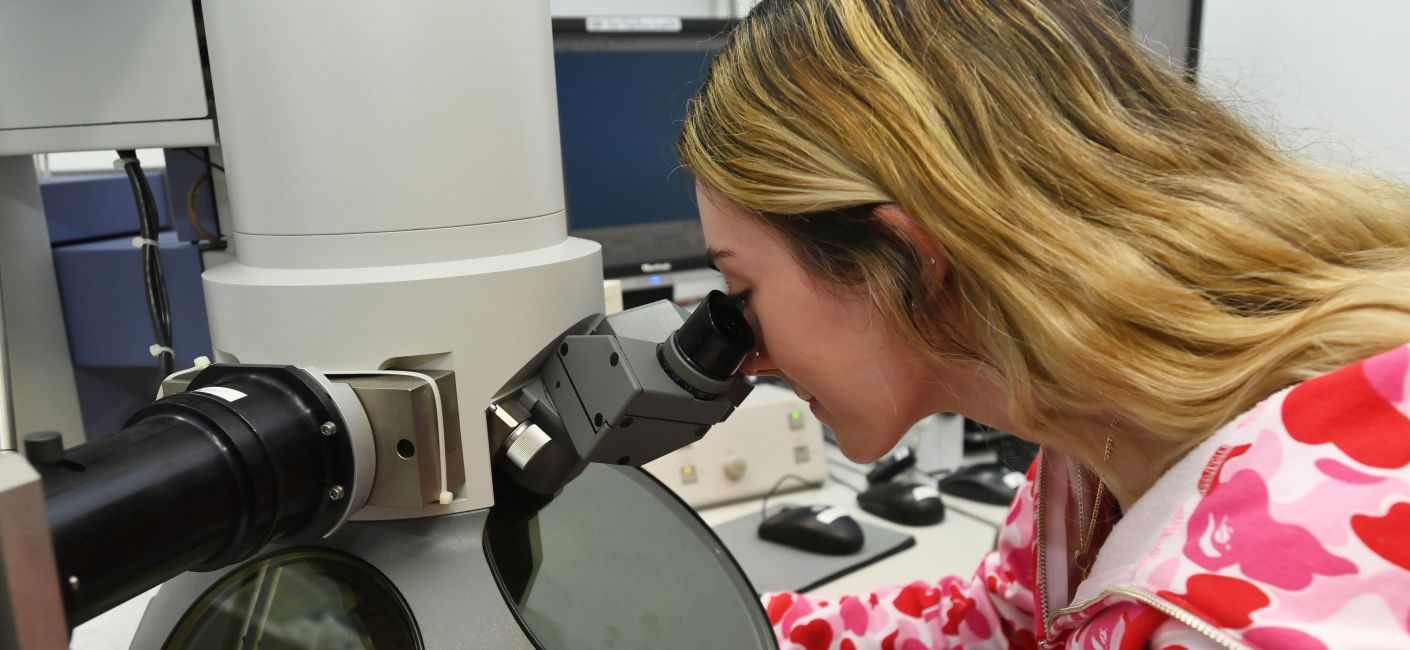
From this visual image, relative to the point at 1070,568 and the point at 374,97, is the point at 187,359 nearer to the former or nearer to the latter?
the point at 374,97

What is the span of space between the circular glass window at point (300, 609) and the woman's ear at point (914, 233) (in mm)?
393

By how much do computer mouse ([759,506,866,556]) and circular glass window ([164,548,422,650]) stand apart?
843 millimetres

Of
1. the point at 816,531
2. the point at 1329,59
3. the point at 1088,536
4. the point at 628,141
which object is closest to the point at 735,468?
the point at 816,531

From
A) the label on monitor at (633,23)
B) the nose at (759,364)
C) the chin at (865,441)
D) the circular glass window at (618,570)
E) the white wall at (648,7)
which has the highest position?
the white wall at (648,7)

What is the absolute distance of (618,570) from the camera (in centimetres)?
68

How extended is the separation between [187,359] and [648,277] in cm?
87

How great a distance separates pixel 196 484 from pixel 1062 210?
1.76 ft

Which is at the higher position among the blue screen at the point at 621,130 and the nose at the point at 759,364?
the blue screen at the point at 621,130

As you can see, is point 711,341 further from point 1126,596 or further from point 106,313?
point 106,313

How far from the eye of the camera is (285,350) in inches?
22.4

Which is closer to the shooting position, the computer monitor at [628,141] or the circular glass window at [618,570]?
the circular glass window at [618,570]

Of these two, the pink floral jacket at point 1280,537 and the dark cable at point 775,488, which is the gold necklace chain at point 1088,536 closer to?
the pink floral jacket at point 1280,537

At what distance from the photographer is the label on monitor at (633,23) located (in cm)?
154

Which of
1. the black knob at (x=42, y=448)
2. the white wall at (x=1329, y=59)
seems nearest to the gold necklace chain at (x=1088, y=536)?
the black knob at (x=42, y=448)
